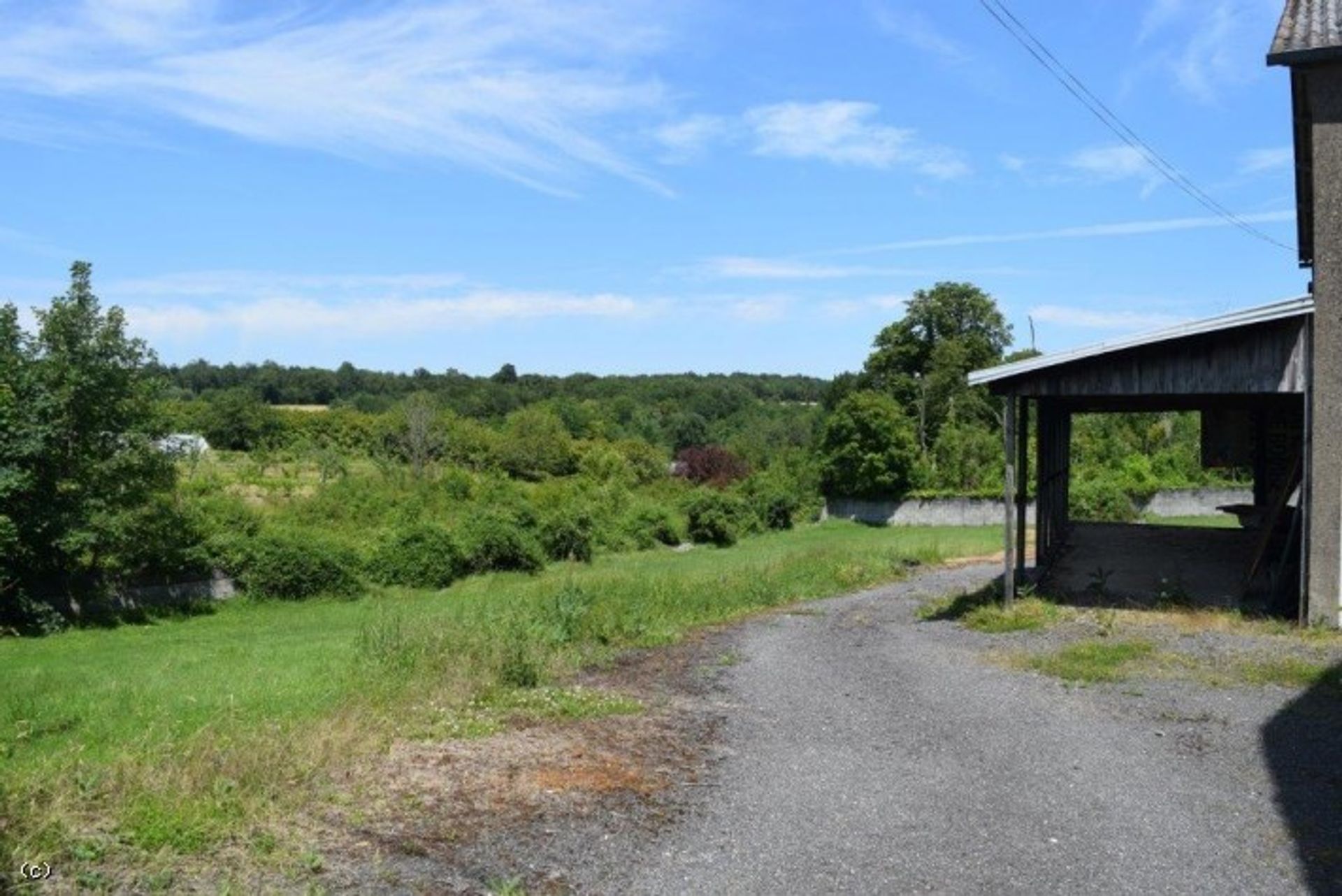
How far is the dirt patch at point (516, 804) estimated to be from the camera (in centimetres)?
558

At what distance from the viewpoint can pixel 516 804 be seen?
22.0 feet

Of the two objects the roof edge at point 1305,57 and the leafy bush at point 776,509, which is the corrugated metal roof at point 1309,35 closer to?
the roof edge at point 1305,57

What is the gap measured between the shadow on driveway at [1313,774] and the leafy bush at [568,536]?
90.2 ft

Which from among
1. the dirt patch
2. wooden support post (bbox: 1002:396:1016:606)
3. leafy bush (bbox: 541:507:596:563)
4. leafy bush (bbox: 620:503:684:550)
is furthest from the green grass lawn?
leafy bush (bbox: 620:503:684:550)

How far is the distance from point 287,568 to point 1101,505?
23.2 meters

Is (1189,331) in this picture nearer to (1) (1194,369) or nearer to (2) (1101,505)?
(1) (1194,369)

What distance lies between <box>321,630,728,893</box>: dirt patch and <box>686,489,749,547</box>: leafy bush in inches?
1271

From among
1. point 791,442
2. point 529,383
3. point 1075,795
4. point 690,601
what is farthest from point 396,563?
point 529,383

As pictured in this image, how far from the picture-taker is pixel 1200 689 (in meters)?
10.5

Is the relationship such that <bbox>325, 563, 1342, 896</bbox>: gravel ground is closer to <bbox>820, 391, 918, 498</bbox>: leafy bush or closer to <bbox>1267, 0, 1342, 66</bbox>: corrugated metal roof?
<bbox>1267, 0, 1342, 66</bbox>: corrugated metal roof

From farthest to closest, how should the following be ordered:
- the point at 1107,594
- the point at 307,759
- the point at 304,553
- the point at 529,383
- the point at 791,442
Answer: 1. the point at 529,383
2. the point at 791,442
3. the point at 304,553
4. the point at 1107,594
5. the point at 307,759

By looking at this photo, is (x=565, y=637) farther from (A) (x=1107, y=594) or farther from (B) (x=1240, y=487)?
(B) (x=1240, y=487)

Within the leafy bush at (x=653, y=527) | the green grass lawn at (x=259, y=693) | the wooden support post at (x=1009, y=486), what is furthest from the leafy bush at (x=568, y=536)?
the wooden support post at (x=1009, y=486)

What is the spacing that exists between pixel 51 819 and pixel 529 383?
113m
